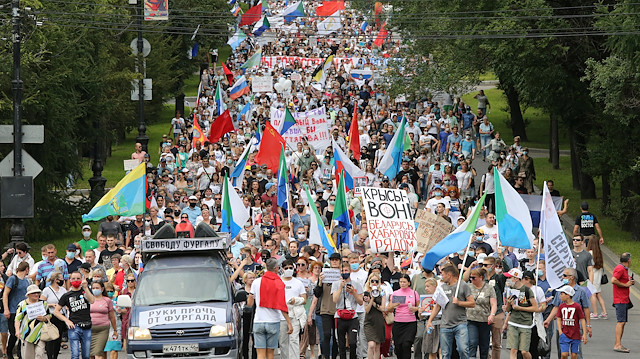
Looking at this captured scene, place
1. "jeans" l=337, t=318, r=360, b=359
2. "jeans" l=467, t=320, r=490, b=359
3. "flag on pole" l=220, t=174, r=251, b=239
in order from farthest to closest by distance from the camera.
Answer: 1. "flag on pole" l=220, t=174, r=251, b=239
2. "jeans" l=337, t=318, r=360, b=359
3. "jeans" l=467, t=320, r=490, b=359

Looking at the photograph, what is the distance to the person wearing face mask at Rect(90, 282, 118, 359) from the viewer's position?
56.3ft

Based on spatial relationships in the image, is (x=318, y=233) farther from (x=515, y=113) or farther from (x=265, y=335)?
(x=515, y=113)

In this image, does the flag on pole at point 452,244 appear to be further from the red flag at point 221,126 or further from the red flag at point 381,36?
the red flag at point 381,36

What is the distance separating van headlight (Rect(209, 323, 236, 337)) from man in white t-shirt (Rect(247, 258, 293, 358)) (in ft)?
3.71

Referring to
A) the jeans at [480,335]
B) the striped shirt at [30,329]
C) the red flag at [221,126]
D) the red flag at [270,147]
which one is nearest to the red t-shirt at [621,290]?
the jeans at [480,335]

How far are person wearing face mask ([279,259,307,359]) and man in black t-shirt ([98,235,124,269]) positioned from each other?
13.7 ft

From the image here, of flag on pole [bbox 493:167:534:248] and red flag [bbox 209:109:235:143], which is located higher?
red flag [bbox 209:109:235:143]

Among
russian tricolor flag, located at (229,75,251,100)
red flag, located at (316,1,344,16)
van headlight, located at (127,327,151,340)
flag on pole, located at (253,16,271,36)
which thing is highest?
red flag, located at (316,1,344,16)

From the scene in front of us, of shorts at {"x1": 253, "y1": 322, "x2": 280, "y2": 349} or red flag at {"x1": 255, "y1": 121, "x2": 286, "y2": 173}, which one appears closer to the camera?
shorts at {"x1": 253, "y1": 322, "x2": 280, "y2": 349}

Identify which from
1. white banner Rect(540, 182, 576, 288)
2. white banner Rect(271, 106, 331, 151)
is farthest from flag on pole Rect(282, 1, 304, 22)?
white banner Rect(540, 182, 576, 288)

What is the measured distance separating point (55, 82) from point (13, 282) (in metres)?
15.6

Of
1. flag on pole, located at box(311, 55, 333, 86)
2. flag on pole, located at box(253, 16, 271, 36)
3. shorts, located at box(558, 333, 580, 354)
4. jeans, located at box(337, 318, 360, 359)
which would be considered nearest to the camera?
shorts, located at box(558, 333, 580, 354)

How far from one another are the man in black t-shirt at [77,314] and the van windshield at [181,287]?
1.10m

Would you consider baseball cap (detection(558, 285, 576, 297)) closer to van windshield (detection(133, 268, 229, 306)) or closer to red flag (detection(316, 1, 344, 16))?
van windshield (detection(133, 268, 229, 306))
